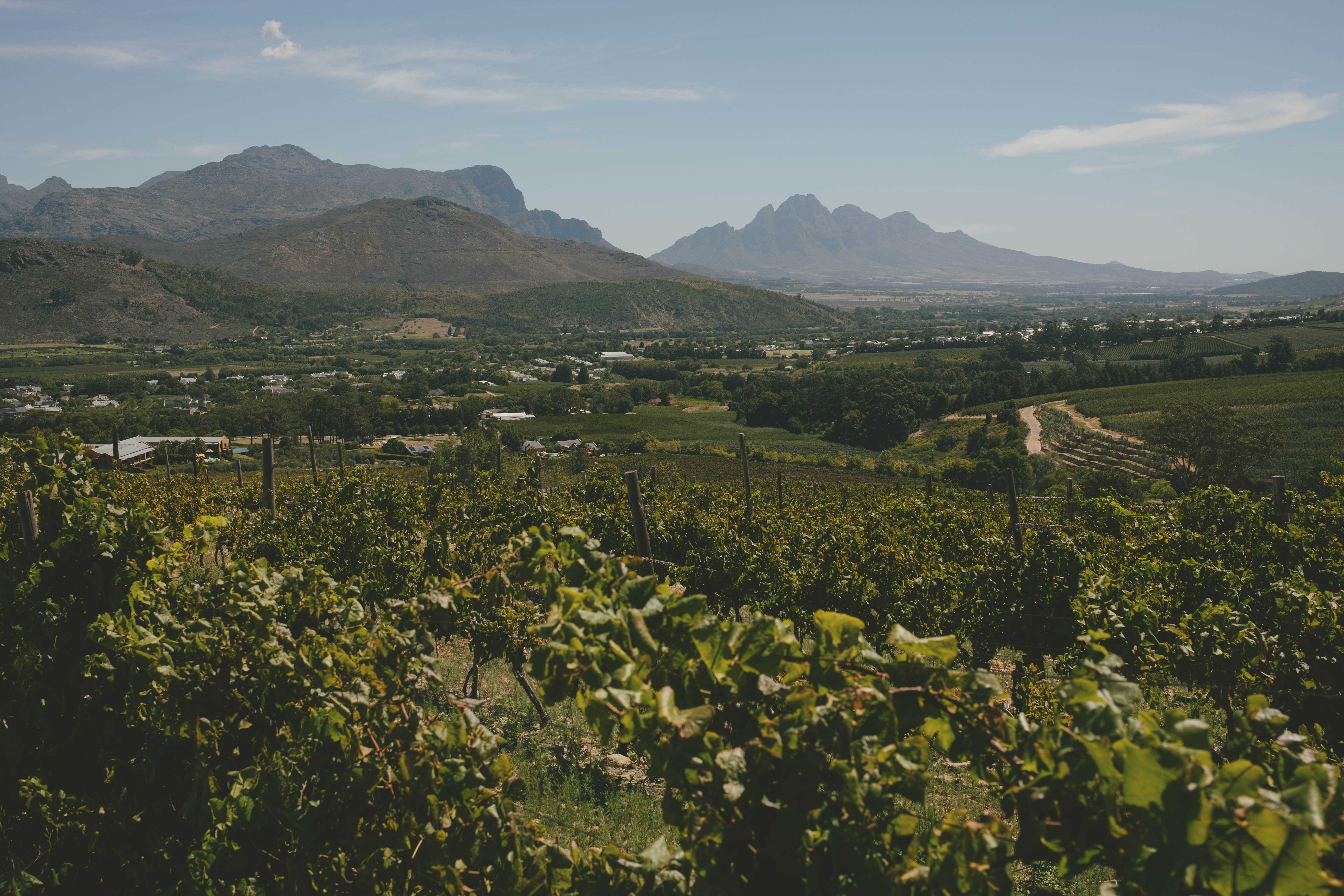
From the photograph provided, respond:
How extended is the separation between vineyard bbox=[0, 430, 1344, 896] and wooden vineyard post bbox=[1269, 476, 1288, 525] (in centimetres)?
99

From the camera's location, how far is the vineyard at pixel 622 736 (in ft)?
5.29

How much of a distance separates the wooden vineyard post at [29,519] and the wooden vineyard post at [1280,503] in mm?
10948

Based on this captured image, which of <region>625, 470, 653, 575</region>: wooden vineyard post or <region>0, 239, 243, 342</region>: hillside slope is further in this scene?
<region>0, 239, 243, 342</region>: hillside slope

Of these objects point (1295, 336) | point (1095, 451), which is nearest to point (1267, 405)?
point (1095, 451)

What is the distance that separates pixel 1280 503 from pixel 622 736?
9657mm

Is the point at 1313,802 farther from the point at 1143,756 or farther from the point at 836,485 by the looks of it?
the point at 836,485

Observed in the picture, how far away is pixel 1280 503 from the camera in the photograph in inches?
337

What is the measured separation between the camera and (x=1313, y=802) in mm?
1275

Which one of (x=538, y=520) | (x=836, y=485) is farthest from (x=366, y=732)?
(x=836, y=485)

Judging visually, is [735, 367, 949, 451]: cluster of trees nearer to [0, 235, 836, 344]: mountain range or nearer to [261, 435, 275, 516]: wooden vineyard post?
[261, 435, 275, 516]: wooden vineyard post

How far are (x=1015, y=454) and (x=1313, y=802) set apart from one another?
57.4 metres

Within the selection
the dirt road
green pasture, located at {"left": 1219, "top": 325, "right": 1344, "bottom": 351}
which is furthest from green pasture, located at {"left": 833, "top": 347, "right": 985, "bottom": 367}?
the dirt road

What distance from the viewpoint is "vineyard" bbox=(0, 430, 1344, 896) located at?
1.61 m

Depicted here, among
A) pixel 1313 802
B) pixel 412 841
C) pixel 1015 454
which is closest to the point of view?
pixel 1313 802
